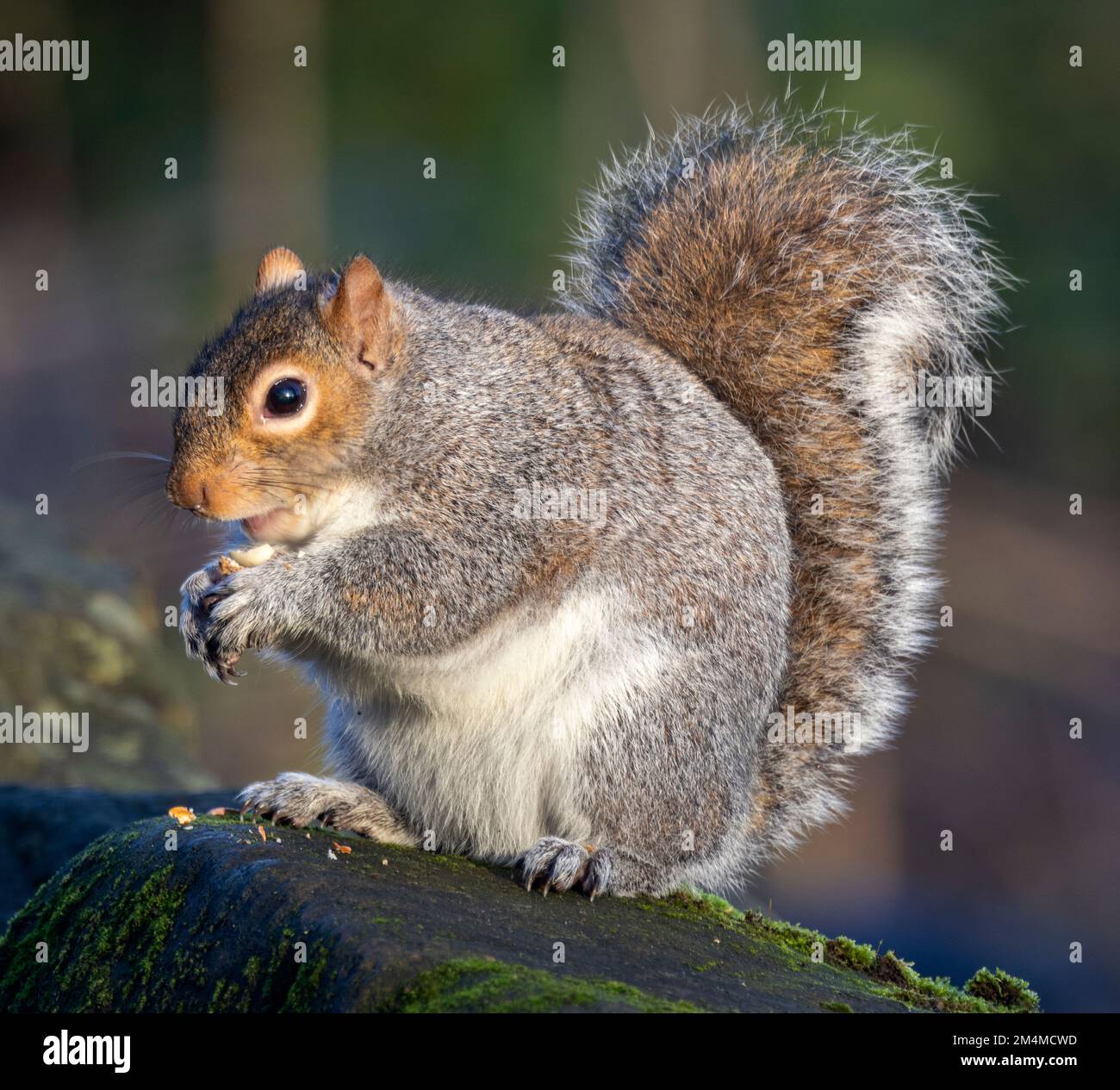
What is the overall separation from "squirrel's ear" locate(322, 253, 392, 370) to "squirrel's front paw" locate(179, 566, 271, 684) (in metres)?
0.44

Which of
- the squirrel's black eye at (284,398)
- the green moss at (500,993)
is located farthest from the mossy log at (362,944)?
the squirrel's black eye at (284,398)

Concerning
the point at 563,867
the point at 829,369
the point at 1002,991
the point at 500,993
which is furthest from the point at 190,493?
the point at 1002,991

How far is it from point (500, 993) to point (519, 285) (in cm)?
587

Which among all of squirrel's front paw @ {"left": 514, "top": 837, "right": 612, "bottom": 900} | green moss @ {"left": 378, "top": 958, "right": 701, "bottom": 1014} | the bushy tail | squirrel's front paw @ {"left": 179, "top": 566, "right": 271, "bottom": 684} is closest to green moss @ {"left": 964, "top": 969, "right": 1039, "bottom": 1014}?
the bushy tail

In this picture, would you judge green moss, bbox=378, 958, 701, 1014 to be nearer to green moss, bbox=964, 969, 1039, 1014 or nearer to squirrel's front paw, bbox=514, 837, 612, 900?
squirrel's front paw, bbox=514, 837, 612, 900

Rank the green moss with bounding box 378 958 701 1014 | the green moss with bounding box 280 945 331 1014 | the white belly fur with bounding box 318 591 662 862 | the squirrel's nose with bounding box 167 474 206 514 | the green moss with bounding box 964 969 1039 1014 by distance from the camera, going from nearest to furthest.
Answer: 1. the green moss with bounding box 378 958 701 1014
2. the green moss with bounding box 280 945 331 1014
3. the squirrel's nose with bounding box 167 474 206 514
4. the white belly fur with bounding box 318 591 662 862
5. the green moss with bounding box 964 969 1039 1014

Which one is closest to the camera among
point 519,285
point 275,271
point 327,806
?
point 327,806

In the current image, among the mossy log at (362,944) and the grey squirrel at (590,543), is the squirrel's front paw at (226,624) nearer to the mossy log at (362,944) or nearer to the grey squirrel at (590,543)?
the grey squirrel at (590,543)

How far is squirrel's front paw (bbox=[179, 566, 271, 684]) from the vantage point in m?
2.31

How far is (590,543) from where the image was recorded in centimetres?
245

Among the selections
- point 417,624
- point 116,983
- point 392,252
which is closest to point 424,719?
point 417,624

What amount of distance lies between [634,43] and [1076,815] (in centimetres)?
464

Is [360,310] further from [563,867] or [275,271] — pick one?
[563,867]

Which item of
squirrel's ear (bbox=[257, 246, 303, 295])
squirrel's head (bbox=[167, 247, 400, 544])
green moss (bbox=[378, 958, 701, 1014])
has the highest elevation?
squirrel's ear (bbox=[257, 246, 303, 295])
